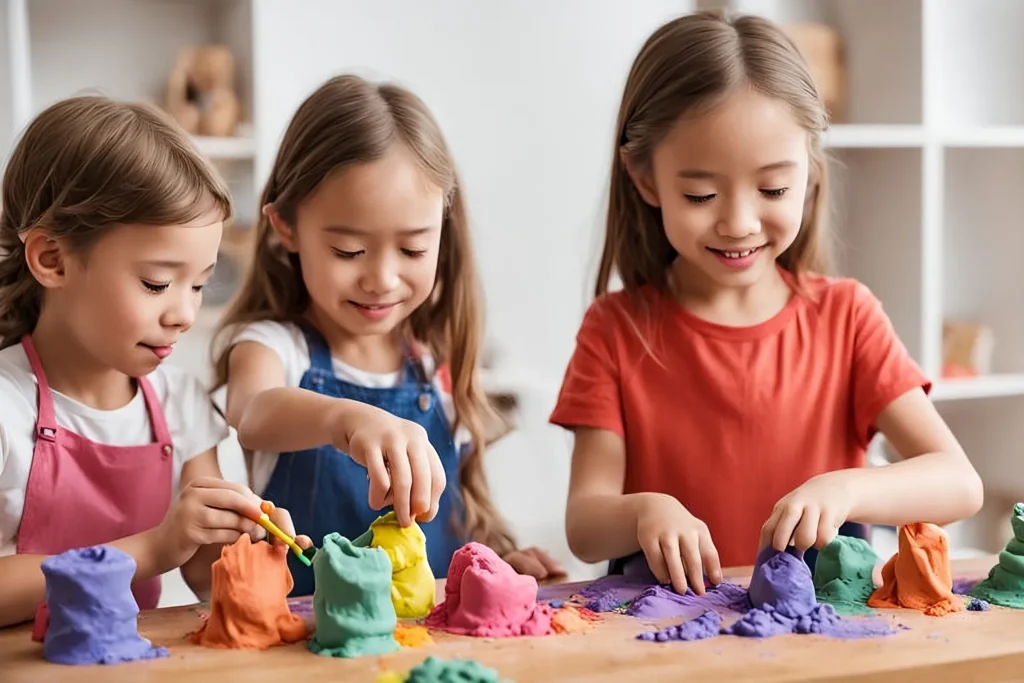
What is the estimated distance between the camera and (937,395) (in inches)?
104

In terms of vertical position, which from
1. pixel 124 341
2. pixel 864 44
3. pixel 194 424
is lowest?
pixel 194 424

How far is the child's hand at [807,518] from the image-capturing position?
109cm

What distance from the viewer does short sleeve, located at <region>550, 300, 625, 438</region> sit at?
4.67 ft

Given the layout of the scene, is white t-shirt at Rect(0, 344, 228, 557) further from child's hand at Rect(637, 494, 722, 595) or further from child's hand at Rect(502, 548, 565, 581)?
child's hand at Rect(637, 494, 722, 595)

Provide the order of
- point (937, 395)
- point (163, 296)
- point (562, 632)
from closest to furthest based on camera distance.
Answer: point (562, 632), point (163, 296), point (937, 395)

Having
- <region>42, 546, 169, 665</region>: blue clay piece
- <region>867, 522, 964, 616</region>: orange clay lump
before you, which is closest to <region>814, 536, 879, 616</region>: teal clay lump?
<region>867, 522, 964, 616</region>: orange clay lump

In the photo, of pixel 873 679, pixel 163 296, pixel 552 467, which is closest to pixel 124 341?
pixel 163 296

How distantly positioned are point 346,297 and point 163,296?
0.23 meters

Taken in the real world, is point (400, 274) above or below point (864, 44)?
below

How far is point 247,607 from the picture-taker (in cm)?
97

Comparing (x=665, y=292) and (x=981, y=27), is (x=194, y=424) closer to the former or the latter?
(x=665, y=292)

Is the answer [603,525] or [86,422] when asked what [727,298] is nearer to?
[603,525]

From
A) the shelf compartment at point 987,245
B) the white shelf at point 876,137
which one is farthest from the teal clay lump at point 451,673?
the shelf compartment at point 987,245

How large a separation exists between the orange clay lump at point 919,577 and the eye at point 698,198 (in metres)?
0.40
